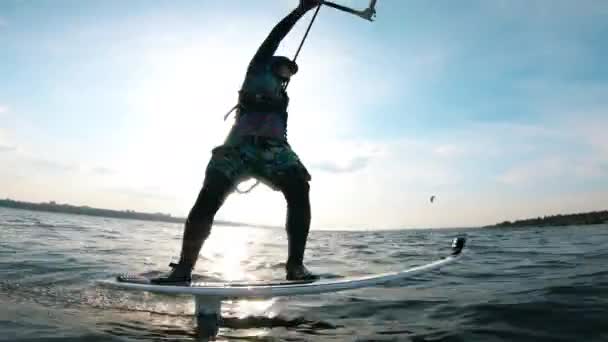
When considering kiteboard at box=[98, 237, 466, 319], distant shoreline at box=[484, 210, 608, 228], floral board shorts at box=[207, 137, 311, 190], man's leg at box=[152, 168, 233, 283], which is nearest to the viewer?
kiteboard at box=[98, 237, 466, 319]

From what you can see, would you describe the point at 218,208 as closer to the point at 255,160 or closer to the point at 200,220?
the point at 200,220

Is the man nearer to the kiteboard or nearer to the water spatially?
the kiteboard

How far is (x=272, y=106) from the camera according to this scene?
585 cm

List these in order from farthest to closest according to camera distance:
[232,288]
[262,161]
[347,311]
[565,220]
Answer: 1. [565,220]
2. [347,311]
3. [262,161]
4. [232,288]

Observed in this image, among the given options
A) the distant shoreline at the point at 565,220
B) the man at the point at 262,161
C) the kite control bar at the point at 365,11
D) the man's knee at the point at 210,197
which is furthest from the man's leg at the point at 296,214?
the distant shoreline at the point at 565,220

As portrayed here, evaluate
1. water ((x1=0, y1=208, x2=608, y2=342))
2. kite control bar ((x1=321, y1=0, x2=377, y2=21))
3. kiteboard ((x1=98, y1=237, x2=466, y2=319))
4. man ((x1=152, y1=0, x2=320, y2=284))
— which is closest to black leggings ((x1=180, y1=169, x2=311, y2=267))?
man ((x1=152, y1=0, x2=320, y2=284))

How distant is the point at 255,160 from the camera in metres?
5.62

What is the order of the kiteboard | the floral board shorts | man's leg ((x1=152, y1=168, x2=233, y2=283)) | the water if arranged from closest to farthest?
1. the water
2. the kiteboard
3. man's leg ((x1=152, y1=168, x2=233, y2=283))
4. the floral board shorts

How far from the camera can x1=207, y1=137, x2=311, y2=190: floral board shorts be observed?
5.59 metres

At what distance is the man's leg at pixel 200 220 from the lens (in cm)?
539

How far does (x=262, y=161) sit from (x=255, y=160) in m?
0.09

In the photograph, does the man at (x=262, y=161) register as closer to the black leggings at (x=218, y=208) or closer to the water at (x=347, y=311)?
the black leggings at (x=218, y=208)

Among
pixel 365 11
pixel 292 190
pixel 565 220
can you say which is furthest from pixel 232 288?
pixel 565 220

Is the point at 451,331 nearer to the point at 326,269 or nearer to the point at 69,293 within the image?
the point at 69,293
